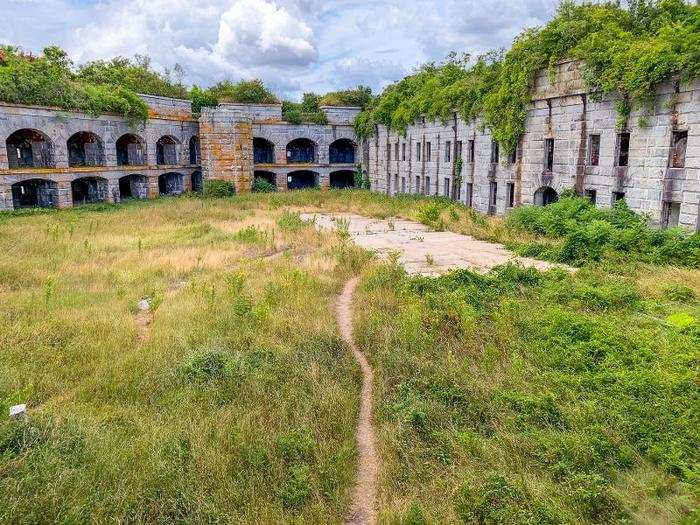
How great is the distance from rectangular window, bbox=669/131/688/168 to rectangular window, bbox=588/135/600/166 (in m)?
2.69

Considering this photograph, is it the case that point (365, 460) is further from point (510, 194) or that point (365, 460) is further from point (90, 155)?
point (90, 155)

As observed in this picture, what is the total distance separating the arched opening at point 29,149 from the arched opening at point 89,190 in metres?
2.36

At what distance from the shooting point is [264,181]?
1379 inches

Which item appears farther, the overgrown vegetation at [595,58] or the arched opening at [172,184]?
the arched opening at [172,184]

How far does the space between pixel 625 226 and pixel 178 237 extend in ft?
46.7

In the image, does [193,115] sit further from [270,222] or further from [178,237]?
[178,237]

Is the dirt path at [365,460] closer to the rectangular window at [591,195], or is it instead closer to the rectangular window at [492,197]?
the rectangular window at [591,195]

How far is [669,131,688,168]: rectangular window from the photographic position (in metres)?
13.6

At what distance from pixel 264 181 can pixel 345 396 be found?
29.8m

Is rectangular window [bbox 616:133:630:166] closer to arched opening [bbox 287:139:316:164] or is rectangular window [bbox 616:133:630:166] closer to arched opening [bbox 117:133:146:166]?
arched opening [bbox 117:133:146:166]

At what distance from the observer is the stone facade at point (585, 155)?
13484 millimetres

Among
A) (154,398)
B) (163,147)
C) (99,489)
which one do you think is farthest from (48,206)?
(99,489)

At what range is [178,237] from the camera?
58.7 feet

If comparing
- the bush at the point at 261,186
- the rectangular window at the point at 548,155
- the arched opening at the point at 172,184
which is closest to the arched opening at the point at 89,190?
the arched opening at the point at 172,184
